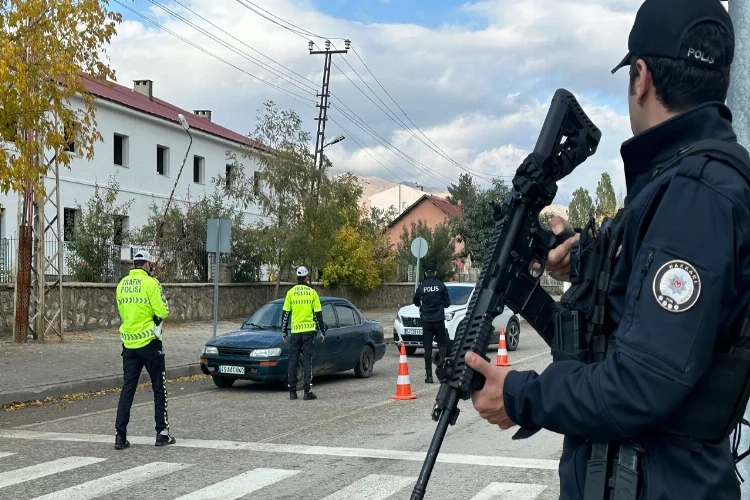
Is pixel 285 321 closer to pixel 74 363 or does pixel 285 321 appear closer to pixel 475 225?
pixel 74 363

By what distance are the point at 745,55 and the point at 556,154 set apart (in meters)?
2.00

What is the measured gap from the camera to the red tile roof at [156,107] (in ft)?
111

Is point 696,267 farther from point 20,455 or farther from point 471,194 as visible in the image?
point 471,194

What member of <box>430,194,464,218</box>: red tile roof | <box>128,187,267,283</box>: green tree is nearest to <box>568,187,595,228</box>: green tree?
<box>430,194,464,218</box>: red tile roof

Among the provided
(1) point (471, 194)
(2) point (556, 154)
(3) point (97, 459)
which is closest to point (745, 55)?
(2) point (556, 154)

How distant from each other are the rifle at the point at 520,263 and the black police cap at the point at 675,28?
0.45m

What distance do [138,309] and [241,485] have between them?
9.39ft

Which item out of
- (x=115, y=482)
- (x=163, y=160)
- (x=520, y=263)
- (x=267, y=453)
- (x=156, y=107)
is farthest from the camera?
(x=156, y=107)

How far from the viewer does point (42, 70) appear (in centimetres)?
1309

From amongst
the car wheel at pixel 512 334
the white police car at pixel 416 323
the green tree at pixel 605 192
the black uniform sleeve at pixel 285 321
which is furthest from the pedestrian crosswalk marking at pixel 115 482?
the green tree at pixel 605 192

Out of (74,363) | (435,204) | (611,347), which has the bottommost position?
(74,363)

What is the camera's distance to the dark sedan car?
1327 cm

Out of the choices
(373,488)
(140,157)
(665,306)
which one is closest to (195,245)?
(140,157)

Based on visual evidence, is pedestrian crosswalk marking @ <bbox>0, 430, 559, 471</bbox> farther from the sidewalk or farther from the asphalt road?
the sidewalk
